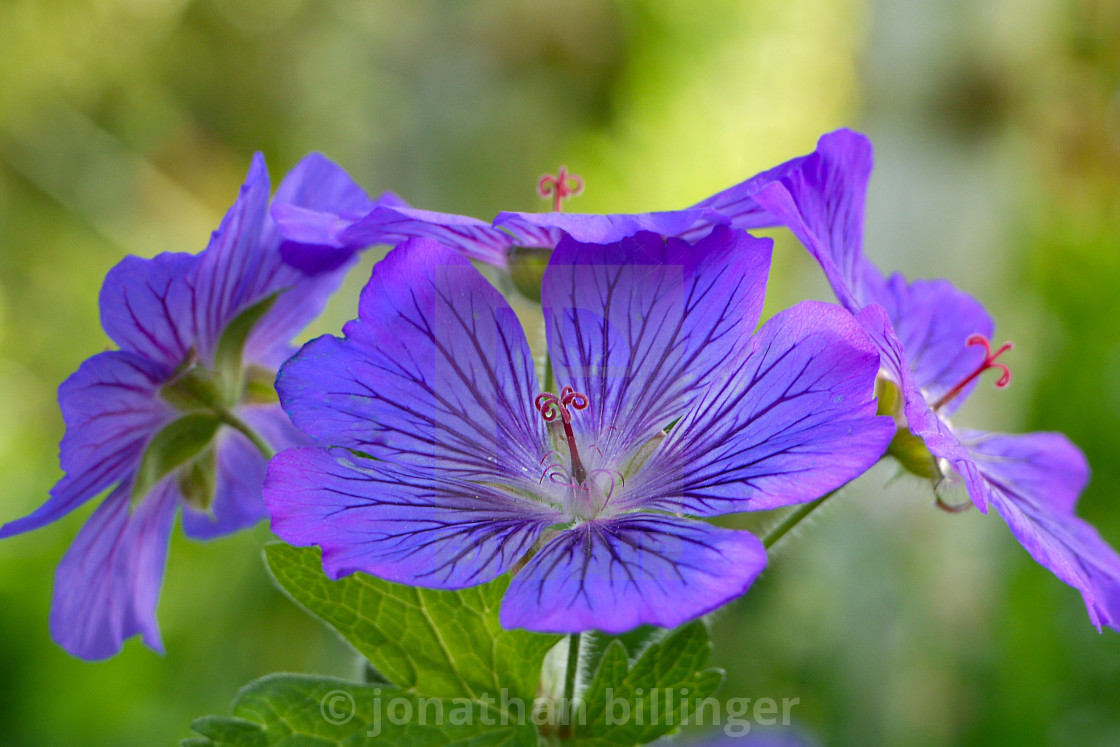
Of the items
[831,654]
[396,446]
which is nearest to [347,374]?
[396,446]

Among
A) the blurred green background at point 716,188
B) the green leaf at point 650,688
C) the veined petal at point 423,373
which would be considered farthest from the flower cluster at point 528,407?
the blurred green background at point 716,188

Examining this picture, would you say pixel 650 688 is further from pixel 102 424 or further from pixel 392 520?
pixel 102 424

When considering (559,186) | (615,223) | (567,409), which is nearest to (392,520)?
(567,409)

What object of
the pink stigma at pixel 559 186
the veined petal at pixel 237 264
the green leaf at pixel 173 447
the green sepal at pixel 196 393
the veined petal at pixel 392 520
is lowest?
the veined petal at pixel 392 520

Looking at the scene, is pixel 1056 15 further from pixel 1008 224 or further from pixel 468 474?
pixel 468 474

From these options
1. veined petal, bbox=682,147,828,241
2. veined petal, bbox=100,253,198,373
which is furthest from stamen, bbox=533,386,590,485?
veined petal, bbox=100,253,198,373

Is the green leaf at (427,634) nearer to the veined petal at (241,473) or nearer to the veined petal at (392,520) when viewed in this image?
the veined petal at (392,520)

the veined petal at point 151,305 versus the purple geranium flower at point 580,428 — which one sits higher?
the veined petal at point 151,305
